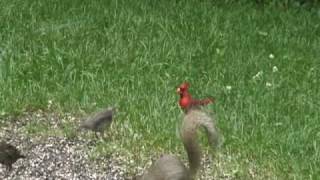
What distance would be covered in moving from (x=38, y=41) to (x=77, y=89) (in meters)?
1.33

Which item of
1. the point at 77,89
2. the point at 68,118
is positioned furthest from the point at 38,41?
the point at 68,118

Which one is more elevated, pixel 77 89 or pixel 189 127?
pixel 189 127

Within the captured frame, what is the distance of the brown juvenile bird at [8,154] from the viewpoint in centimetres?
494

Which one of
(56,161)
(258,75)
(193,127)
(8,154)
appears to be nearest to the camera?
(193,127)

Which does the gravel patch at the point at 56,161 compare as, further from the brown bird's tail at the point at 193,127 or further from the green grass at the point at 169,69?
the brown bird's tail at the point at 193,127

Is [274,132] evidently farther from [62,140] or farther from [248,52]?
[248,52]

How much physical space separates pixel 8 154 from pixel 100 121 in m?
0.70

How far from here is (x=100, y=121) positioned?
17.9ft

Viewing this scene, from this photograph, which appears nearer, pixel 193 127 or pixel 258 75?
pixel 193 127

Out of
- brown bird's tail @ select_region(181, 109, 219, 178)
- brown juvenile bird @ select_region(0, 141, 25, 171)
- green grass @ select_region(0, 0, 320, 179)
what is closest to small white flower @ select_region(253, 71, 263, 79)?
green grass @ select_region(0, 0, 320, 179)

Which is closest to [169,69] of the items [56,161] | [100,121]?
[100,121]

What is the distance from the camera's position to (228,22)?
8742 mm

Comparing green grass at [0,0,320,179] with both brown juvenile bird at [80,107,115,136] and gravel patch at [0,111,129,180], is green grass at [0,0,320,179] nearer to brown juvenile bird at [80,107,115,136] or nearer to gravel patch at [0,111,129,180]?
A: brown juvenile bird at [80,107,115,136]

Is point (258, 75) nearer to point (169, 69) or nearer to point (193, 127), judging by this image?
point (169, 69)
